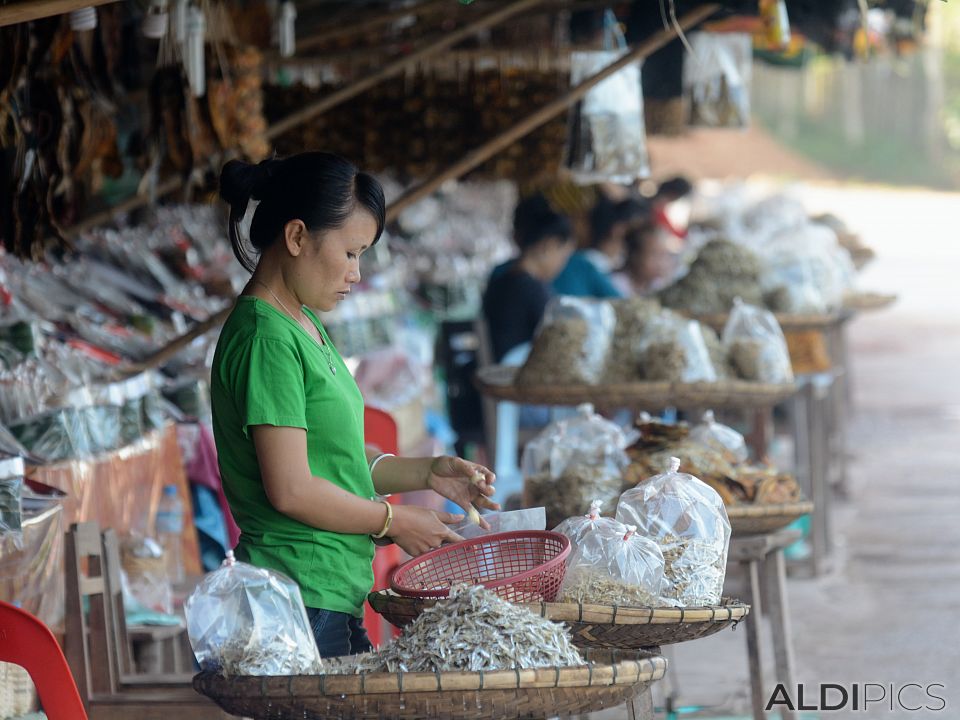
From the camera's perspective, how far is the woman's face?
2.00 metres

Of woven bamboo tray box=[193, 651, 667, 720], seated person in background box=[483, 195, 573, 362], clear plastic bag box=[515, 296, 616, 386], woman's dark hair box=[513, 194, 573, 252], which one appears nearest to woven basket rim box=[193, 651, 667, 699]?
woven bamboo tray box=[193, 651, 667, 720]

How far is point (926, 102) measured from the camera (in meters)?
24.6

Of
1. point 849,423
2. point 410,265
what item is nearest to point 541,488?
point 410,265

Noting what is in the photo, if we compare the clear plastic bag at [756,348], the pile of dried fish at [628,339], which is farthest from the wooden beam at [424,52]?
the clear plastic bag at [756,348]

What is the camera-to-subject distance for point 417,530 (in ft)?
6.66

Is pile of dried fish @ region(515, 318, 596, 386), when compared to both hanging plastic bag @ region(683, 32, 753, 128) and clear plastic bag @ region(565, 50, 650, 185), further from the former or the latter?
hanging plastic bag @ region(683, 32, 753, 128)

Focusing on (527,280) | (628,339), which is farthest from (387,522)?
→ (527,280)

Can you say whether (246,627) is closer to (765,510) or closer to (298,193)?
(298,193)

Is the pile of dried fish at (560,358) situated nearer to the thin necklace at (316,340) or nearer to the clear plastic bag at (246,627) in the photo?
the thin necklace at (316,340)

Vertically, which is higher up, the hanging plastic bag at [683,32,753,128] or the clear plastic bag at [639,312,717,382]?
the hanging plastic bag at [683,32,753,128]

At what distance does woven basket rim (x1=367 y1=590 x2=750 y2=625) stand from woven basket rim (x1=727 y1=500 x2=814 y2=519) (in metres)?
0.82

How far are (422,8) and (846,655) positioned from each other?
8.30ft

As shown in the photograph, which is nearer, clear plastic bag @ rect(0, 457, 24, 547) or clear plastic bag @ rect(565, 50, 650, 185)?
clear plastic bag @ rect(0, 457, 24, 547)

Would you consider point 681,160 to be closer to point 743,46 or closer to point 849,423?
point 849,423
